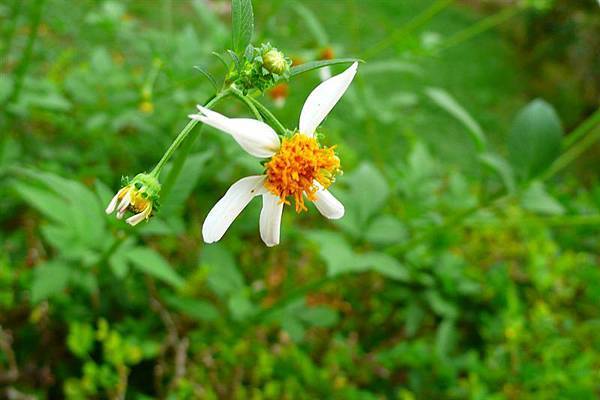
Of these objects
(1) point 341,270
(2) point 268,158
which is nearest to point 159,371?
(1) point 341,270

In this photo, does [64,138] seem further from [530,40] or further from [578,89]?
[530,40]

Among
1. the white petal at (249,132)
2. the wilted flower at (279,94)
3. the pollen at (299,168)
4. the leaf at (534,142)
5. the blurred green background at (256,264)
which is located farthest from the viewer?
the wilted flower at (279,94)

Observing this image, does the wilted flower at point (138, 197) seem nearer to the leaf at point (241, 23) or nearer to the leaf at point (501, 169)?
the leaf at point (241, 23)

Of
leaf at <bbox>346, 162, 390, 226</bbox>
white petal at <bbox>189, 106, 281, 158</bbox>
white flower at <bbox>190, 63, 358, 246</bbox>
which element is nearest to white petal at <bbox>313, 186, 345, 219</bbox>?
white flower at <bbox>190, 63, 358, 246</bbox>

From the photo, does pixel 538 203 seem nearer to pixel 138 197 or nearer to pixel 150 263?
pixel 150 263

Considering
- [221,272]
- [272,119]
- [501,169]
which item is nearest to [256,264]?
[221,272]

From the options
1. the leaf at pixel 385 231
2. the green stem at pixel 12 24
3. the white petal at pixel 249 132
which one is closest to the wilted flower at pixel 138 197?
A: the white petal at pixel 249 132

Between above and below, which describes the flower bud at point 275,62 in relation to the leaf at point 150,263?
above
